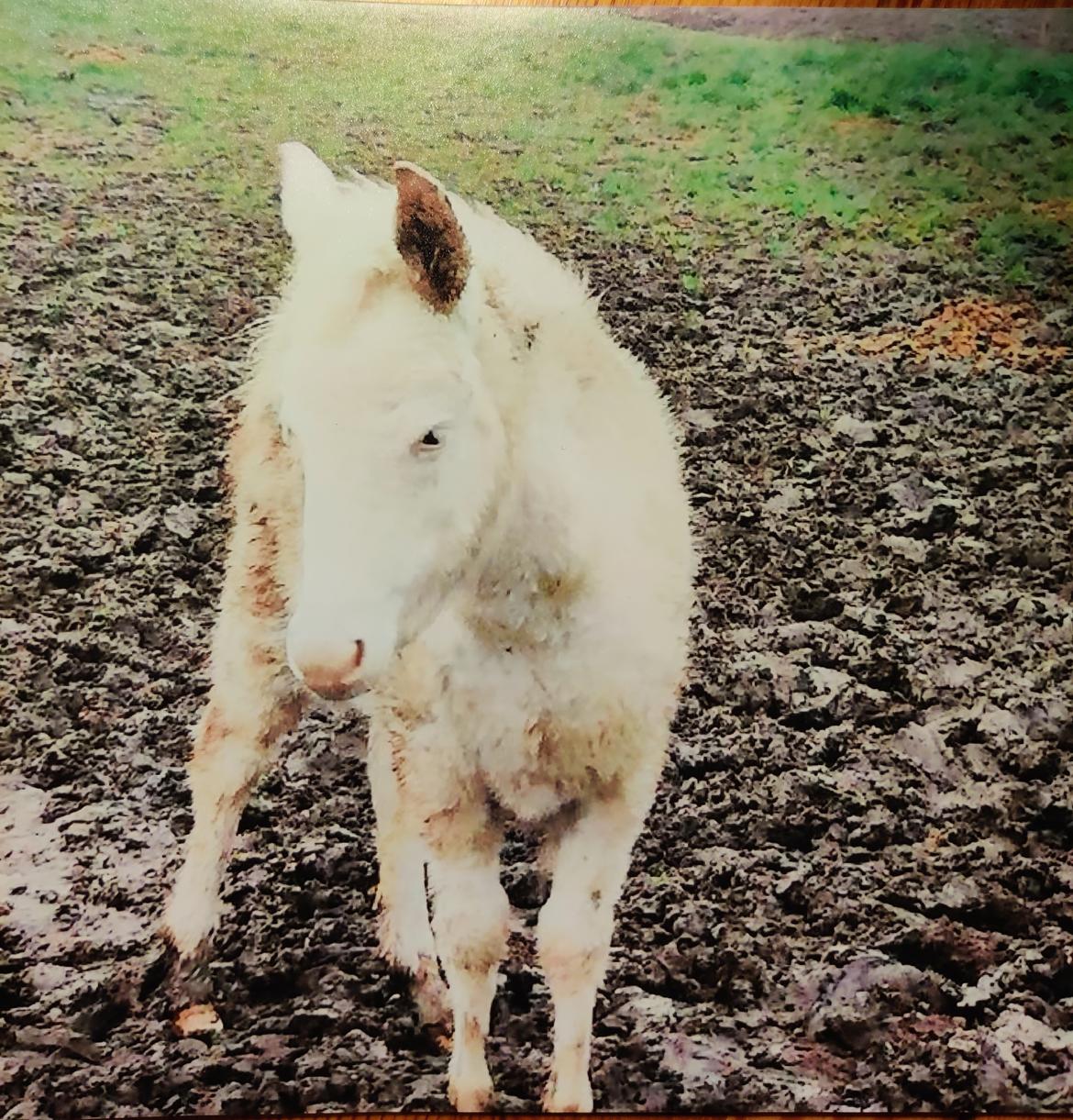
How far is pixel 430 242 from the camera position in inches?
48.4

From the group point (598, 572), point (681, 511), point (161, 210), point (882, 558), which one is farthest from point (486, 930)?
point (161, 210)

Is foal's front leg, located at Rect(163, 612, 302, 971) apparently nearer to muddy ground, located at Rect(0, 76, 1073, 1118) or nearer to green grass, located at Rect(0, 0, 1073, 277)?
muddy ground, located at Rect(0, 76, 1073, 1118)

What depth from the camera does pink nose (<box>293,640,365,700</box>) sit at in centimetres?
115

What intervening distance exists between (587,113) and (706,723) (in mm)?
843

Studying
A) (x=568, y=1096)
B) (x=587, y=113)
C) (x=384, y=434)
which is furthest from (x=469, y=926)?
(x=587, y=113)

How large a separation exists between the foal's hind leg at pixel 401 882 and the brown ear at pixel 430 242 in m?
0.51

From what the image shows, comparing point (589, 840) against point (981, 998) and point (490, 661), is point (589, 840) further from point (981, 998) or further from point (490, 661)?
point (981, 998)

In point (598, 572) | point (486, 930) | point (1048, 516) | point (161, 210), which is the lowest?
point (486, 930)

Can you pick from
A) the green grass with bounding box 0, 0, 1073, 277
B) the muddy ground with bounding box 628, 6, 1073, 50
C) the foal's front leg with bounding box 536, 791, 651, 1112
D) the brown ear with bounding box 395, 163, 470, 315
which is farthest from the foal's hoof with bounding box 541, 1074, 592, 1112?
the muddy ground with bounding box 628, 6, 1073, 50

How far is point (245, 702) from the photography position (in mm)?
1223

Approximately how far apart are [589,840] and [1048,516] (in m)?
0.72

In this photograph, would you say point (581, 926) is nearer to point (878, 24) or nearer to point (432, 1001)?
point (432, 1001)

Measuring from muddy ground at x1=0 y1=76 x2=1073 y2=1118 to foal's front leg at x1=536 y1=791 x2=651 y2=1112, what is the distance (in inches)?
0.8

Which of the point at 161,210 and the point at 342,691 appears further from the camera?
the point at 161,210
